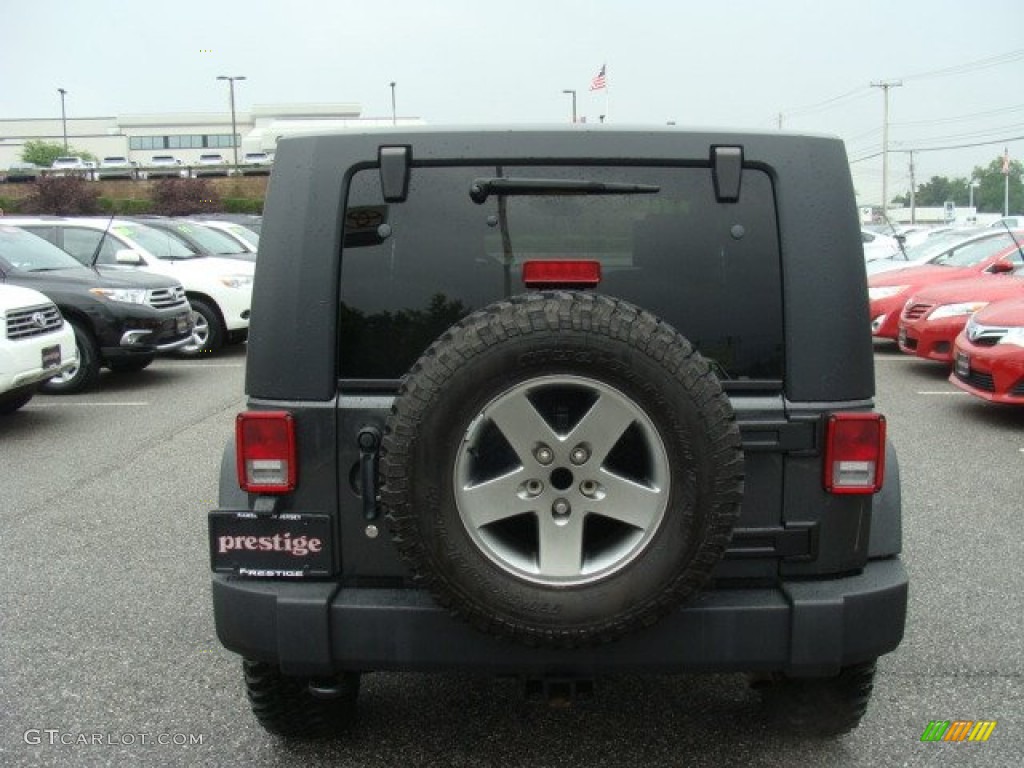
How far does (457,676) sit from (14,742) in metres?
1.52

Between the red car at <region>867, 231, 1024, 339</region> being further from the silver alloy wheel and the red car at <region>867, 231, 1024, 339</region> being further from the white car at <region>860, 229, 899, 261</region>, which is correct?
the silver alloy wheel

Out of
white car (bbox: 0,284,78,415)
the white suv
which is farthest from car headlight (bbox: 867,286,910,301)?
white car (bbox: 0,284,78,415)

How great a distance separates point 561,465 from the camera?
2541mm

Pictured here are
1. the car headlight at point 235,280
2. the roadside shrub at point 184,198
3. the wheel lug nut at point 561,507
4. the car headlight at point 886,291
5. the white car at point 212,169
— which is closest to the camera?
the wheel lug nut at point 561,507

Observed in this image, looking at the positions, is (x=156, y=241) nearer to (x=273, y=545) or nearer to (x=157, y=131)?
(x=273, y=545)

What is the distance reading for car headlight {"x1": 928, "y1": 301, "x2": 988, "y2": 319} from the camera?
10539 mm

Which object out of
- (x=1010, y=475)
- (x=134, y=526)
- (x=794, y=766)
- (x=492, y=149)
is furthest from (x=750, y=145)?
(x=1010, y=475)

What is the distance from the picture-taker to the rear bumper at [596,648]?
277cm

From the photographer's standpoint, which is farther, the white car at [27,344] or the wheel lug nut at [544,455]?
the white car at [27,344]

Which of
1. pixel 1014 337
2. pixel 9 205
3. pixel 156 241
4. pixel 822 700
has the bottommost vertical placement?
pixel 822 700

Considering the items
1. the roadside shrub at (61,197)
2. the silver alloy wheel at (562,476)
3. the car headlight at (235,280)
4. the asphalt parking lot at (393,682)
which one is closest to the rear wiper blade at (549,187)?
the silver alloy wheel at (562,476)

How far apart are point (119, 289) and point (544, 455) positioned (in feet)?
31.1

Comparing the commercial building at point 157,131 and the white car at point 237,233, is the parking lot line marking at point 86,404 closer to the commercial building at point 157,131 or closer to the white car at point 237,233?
the white car at point 237,233

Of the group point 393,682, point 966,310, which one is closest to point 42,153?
point 966,310
